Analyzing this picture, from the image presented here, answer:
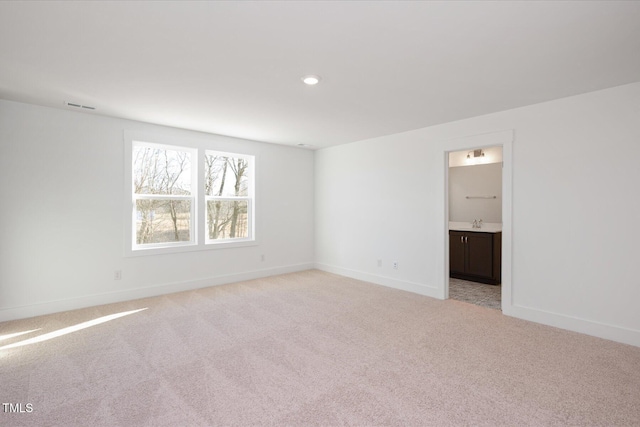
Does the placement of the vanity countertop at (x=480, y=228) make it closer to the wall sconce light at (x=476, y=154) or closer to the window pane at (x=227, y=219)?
the wall sconce light at (x=476, y=154)

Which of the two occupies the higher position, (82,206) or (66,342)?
(82,206)

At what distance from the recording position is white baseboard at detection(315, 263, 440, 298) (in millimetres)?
4461

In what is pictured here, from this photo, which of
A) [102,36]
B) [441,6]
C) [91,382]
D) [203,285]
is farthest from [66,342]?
[441,6]

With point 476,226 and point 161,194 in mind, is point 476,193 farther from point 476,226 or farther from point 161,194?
point 161,194

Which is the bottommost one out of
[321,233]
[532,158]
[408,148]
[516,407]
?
[516,407]

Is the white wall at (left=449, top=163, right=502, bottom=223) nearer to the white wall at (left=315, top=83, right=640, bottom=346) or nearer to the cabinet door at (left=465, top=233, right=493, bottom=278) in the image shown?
the cabinet door at (left=465, top=233, right=493, bottom=278)

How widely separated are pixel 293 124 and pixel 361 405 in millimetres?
3345

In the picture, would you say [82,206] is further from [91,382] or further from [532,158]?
[532,158]

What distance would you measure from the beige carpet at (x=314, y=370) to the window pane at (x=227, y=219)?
5.39 ft

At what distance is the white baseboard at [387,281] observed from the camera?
14.6ft

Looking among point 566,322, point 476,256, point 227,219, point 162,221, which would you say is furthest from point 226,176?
point 566,322

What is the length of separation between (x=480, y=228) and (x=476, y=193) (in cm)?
80

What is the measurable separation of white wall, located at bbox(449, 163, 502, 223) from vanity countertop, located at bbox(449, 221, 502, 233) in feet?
0.23

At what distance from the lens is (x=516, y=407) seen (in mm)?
1980
